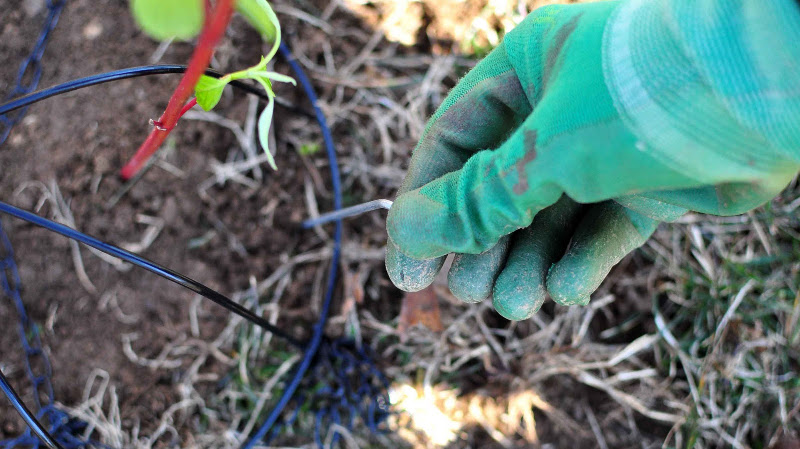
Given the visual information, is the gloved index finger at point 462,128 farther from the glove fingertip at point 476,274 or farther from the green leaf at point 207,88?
the green leaf at point 207,88

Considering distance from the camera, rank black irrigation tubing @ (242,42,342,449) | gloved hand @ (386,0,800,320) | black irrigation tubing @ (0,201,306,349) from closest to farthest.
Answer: gloved hand @ (386,0,800,320) < black irrigation tubing @ (0,201,306,349) < black irrigation tubing @ (242,42,342,449)

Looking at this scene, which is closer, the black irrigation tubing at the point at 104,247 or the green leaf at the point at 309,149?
the black irrigation tubing at the point at 104,247

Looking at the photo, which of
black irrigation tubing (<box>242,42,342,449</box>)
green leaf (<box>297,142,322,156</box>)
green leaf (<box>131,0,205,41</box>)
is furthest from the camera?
green leaf (<box>297,142,322,156</box>)

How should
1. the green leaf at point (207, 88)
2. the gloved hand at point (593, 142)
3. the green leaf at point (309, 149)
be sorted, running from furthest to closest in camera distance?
the green leaf at point (309, 149), the green leaf at point (207, 88), the gloved hand at point (593, 142)

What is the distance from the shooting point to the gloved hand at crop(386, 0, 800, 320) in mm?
596

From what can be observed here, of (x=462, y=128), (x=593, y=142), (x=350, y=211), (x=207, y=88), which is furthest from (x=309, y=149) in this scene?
(x=593, y=142)

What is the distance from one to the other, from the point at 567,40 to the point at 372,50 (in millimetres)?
870

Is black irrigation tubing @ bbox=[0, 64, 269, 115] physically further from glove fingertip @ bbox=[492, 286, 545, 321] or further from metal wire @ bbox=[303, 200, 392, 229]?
glove fingertip @ bbox=[492, 286, 545, 321]

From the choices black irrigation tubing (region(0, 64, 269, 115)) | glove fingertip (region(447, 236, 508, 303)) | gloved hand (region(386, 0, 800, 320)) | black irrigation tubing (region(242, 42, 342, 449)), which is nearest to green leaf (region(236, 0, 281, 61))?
black irrigation tubing (region(0, 64, 269, 115))

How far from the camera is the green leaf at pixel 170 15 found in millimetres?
459

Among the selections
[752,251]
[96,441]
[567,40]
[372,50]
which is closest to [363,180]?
[372,50]

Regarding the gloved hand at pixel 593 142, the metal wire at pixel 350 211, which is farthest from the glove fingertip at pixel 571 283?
the metal wire at pixel 350 211

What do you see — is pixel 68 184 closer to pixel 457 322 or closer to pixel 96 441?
pixel 96 441

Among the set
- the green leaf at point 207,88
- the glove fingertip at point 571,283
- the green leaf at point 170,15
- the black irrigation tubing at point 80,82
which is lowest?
the glove fingertip at point 571,283
